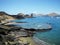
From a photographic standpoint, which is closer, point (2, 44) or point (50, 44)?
point (2, 44)

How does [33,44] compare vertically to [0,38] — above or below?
below

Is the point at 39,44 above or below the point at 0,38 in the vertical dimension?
below

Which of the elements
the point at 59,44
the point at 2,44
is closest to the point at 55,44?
the point at 59,44

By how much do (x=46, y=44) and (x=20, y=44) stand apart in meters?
6.04

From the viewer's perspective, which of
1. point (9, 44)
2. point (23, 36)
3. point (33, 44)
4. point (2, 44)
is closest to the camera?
point (2, 44)

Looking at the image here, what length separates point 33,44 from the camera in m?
28.5

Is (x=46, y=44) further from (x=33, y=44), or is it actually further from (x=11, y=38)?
(x=11, y=38)

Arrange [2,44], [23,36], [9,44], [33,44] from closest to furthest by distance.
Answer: [2,44], [9,44], [33,44], [23,36]

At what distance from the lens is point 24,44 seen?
1008 inches

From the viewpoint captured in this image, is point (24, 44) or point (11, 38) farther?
point (11, 38)

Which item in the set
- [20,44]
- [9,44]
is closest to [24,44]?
[20,44]

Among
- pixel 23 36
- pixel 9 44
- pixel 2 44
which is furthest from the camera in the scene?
pixel 23 36

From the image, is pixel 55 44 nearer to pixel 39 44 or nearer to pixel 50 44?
pixel 50 44

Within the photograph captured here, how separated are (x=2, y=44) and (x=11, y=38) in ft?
22.3
